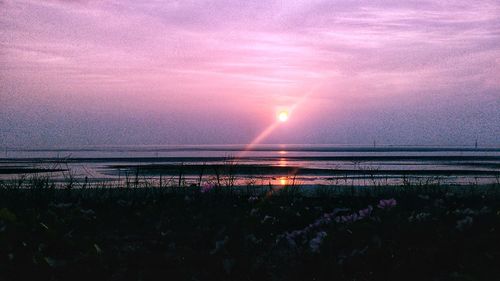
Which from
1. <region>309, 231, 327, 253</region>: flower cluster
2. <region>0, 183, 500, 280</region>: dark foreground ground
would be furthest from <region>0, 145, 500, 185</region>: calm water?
<region>309, 231, 327, 253</region>: flower cluster

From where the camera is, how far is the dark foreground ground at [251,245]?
4852 mm

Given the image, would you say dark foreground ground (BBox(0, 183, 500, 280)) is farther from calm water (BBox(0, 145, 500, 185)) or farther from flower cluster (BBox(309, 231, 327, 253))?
calm water (BBox(0, 145, 500, 185))

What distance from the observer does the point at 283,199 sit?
8953 mm

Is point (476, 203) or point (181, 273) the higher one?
point (476, 203)

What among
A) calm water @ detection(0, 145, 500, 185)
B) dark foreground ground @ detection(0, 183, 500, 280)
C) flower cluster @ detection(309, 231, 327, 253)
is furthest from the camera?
calm water @ detection(0, 145, 500, 185)

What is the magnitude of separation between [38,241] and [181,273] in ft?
6.58

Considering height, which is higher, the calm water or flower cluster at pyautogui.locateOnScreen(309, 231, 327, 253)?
the calm water

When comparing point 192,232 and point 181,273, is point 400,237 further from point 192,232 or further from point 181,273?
point 192,232

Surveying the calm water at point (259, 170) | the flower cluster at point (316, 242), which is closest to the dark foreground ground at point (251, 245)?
the flower cluster at point (316, 242)

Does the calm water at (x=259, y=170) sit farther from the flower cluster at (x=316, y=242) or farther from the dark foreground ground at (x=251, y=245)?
the flower cluster at (x=316, y=242)

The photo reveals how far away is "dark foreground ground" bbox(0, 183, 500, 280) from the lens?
191 inches

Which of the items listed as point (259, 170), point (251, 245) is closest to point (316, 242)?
point (251, 245)

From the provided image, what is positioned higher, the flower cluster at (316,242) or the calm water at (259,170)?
the calm water at (259,170)

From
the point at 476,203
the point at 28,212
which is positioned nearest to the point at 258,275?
the point at 28,212
